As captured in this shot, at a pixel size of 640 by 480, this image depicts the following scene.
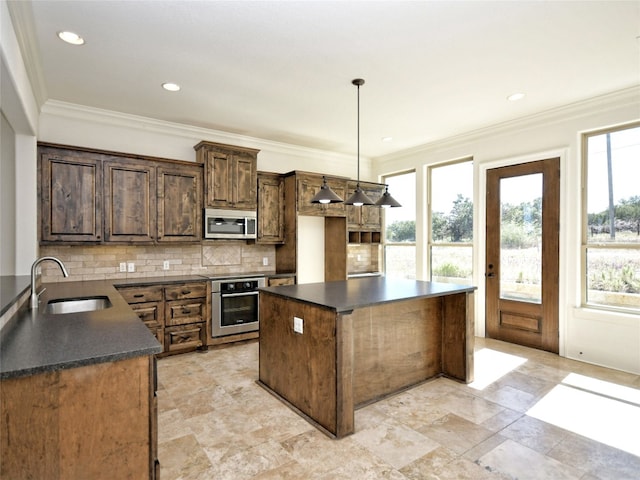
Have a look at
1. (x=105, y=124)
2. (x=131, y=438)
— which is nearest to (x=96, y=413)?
(x=131, y=438)

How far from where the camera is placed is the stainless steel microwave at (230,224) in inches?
179

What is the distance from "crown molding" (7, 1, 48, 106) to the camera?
2285 mm

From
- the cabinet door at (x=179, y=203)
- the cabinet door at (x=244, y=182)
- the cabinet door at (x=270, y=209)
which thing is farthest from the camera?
the cabinet door at (x=270, y=209)

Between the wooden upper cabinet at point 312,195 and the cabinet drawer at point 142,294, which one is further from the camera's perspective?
the wooden upper cabinet at point 312,195

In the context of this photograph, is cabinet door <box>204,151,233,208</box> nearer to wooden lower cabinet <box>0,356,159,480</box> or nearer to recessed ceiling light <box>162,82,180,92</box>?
recessed ceiling light <box>162,82,180,92</box>

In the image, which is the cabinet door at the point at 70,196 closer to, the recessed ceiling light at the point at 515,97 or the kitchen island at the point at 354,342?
the kitchen island at the point at 354,342

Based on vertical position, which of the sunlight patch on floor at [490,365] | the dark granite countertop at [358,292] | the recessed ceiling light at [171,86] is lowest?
the sunlight patch on floor at [490,365]

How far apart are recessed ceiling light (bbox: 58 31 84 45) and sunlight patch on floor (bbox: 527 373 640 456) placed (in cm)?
443

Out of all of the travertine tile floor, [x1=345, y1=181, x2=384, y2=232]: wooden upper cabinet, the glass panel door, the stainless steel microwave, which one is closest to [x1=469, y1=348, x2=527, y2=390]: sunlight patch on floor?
the travertine tile floor

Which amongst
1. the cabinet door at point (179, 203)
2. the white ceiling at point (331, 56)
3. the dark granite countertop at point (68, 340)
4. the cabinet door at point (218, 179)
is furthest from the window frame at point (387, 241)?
the dark granite countertop at point (68, 340)

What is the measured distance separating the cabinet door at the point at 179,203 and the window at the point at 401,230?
10.4 feet

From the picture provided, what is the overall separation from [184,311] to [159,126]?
2.33 m

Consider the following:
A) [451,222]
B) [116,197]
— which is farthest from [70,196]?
[451,222]

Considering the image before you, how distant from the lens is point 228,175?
4.68 meters
